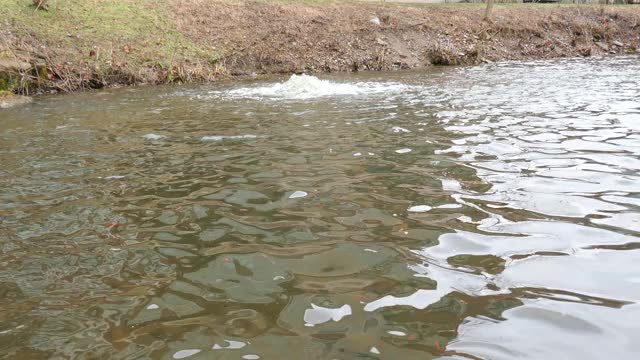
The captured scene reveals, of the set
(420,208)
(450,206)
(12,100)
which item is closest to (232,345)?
(420,208)

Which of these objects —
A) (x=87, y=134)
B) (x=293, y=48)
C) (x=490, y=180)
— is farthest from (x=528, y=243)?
(x=293, y=48)

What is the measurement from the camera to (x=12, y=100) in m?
11.6

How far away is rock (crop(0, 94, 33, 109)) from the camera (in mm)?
11188

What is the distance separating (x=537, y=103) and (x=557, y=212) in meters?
6.57

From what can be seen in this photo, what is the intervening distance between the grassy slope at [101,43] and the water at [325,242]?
7.75m

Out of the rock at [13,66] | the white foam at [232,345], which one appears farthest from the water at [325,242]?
the rock at [13,66]

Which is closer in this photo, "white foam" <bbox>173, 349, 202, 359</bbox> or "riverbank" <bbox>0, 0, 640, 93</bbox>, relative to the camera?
"white foam" <bbox>173, 349, 202, 359</bbox>

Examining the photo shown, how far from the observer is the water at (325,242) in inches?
100.0

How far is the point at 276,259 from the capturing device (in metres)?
3.40

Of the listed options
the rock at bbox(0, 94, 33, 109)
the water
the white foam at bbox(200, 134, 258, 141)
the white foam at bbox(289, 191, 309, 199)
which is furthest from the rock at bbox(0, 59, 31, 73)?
the white foam at bbox(289, 191, 309, 199)

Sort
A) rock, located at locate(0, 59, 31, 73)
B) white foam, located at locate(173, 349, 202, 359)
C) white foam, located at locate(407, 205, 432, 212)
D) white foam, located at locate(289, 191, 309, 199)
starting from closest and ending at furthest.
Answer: white foam, located at locate(173, 349, 202, 359), white foam, located at locate(407, 205, 432, 212), white foam, located at locate(289, 191, 309, 199), rock, located at locate(0, 59, 31, 73)

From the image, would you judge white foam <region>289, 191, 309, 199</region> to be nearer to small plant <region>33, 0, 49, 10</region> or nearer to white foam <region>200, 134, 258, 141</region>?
white foam <region>200, 134, 258, 141</region>

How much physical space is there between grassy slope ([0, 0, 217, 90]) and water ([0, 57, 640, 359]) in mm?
7750

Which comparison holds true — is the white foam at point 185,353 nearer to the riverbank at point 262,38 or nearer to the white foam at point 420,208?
the white foam at point 420,208
